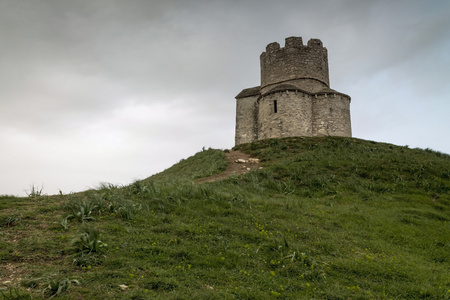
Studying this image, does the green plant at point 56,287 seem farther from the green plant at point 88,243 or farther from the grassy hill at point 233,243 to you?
the green plant at point 88,243

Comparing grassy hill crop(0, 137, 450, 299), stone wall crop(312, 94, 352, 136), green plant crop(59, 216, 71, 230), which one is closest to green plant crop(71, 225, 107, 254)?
grassy hill crop(0, 137, 450, 299)

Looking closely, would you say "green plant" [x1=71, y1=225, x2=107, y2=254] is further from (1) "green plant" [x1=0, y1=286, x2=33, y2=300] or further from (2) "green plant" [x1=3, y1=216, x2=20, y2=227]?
(2) "green plant" [x1=3, y1=216, x2=20, y2=227]

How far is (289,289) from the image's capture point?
229 inches

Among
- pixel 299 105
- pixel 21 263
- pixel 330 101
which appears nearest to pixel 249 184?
pixel 21 263

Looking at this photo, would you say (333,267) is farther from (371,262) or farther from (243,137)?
(243,137)

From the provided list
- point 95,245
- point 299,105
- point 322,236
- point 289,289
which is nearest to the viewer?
point 289,289

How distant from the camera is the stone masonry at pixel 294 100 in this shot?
86.9ft

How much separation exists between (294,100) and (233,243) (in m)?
20.8

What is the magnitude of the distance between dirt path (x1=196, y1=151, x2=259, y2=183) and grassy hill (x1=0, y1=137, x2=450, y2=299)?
235 centimetres

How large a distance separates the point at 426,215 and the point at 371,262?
5.39 m

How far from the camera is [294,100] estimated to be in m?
26.5

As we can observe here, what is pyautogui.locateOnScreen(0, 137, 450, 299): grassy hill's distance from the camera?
559 cm

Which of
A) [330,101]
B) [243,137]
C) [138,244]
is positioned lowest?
[138,244]

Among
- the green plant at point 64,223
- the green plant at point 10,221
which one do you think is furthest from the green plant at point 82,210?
the green plant at point 10,221
